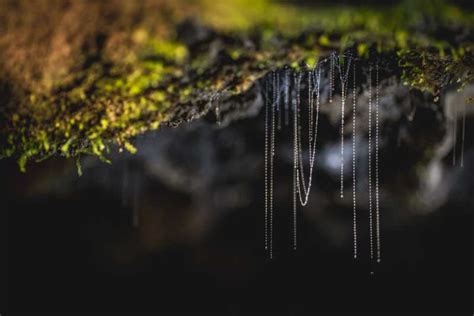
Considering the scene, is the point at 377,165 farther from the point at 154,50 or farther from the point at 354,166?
the point at 154,50

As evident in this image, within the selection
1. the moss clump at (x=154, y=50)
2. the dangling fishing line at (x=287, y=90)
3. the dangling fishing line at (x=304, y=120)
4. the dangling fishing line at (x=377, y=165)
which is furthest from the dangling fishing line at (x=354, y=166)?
the moss clump at (x=154, y=50)

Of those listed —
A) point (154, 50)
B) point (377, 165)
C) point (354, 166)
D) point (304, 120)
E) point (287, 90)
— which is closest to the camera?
point (154, 50)

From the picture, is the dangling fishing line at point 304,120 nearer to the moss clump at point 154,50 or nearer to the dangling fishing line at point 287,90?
the dangling fishing line at point 287,90

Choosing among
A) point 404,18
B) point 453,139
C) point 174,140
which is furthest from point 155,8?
point 453,139

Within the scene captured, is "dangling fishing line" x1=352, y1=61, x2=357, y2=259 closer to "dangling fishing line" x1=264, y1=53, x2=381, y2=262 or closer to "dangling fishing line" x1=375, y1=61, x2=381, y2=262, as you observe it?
"dangling fishing line" x1=264, y1=53, x2=381, y2=262

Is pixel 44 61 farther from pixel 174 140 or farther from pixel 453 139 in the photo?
pixel 453 139

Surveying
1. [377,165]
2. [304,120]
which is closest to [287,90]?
[304,120]

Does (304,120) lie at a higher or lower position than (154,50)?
lower

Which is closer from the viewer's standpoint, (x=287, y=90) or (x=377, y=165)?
(x=287, y=90)
